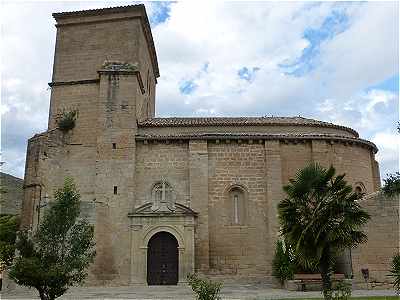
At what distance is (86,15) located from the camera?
27.2 m

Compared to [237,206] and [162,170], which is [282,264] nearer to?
[237,206]

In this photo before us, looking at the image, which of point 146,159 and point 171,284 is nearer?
point 171,284

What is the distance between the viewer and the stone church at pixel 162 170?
874 inches

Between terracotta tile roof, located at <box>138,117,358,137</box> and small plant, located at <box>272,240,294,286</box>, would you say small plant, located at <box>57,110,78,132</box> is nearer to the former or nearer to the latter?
terracotta tile roof, located at <box>138,117,358,137</box>

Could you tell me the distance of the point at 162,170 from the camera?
2358 centimetres

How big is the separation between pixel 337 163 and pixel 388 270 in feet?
20.0

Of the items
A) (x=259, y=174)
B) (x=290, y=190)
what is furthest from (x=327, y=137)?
(x=290, y=190)

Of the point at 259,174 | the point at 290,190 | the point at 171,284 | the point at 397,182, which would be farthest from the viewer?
the point at 259,174

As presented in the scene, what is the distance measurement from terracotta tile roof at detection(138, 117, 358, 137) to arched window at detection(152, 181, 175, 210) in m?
3.64

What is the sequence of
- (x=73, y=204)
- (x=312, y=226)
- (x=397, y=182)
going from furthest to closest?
(x=312, y=226) < (x=73, y=204) < (x=397, y=182)

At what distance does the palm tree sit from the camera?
1425cm

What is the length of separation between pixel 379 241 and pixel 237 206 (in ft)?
22.8

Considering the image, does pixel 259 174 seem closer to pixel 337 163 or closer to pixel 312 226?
pixel 337 163

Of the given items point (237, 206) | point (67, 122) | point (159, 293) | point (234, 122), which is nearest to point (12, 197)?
point (67, 122)
